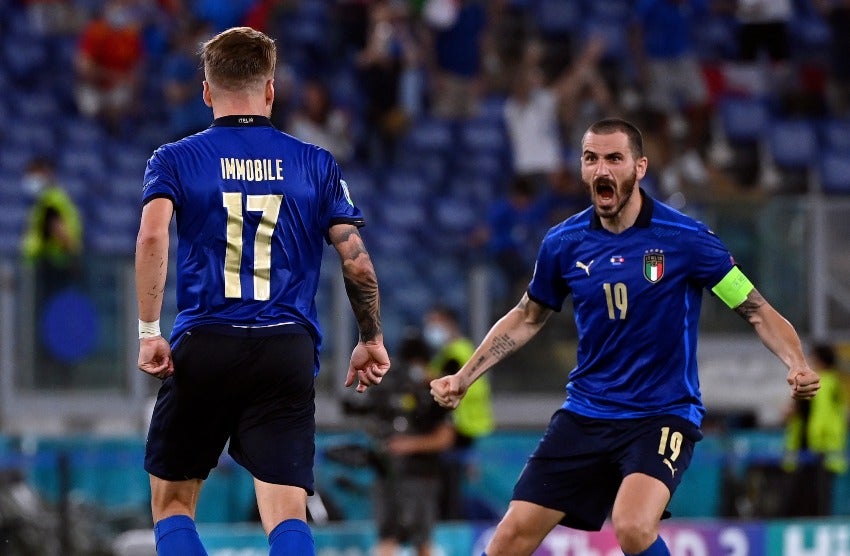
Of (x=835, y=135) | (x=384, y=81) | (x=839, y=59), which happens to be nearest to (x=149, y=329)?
(x=384, y=81)

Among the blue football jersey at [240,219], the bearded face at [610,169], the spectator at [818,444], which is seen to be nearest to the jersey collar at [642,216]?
the bearded face at [610,169]

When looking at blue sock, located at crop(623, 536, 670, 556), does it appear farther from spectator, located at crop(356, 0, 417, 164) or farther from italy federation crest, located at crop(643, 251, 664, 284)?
spectator, located at crop(356, 0, 417, 164)

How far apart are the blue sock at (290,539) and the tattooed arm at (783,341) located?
1.99 meters

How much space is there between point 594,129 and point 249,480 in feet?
20.1

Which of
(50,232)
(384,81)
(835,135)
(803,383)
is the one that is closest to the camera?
(803,383)

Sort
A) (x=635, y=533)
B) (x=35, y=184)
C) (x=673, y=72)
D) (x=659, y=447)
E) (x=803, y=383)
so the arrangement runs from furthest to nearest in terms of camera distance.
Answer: (x=673, y=72) → (x=35, y=184) → (x=659, y=447) → (x=635, y=533) → (x=803, y=383)

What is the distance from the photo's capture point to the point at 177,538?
233 inches

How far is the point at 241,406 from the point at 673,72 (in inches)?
536

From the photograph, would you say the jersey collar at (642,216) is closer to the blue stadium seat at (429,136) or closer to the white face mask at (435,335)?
the white face mask at (435,335)

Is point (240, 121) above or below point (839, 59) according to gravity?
below

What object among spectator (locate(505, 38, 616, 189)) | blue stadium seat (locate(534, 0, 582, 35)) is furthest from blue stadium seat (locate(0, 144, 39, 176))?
blue stadium seat (locate(534, 0, 582, 35))

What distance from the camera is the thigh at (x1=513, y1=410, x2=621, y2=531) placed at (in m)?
6.93

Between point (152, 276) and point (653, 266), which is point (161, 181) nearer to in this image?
point (152, 276)

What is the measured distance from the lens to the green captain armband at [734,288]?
6816 millimetres
